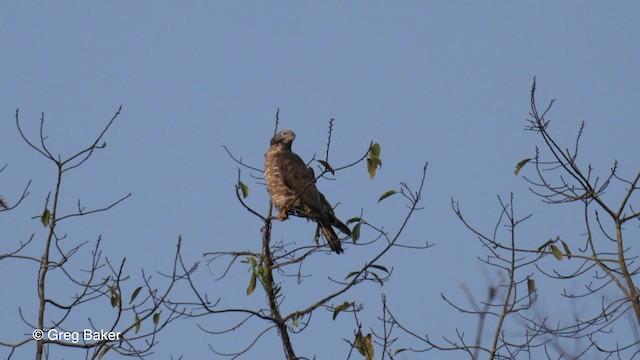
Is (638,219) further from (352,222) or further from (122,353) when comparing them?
(122,353)

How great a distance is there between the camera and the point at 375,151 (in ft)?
21.0

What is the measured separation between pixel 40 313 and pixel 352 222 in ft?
7.13

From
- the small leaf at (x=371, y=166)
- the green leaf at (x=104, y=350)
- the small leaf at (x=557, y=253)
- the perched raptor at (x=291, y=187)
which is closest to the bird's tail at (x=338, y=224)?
the perched raptor at (x=291, y=187)

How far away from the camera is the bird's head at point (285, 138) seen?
10867 millimetres

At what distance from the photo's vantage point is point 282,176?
10.1 meters

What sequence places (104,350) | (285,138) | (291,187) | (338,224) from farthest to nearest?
(285,138), (291,187), (338,224), (104,350)

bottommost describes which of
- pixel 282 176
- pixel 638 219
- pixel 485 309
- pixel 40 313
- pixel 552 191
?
pixel 485 309

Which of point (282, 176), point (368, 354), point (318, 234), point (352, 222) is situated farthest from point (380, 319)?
point (282, 176)

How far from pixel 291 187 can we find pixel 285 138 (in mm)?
1082

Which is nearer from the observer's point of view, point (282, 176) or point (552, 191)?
point (552, 191)

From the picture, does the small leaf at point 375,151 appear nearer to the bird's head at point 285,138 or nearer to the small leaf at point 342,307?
the small leaf at point 342,307

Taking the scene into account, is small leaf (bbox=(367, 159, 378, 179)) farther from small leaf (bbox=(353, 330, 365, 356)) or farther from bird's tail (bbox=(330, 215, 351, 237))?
bird's tail (bbox=(330, 215, 351, 237))

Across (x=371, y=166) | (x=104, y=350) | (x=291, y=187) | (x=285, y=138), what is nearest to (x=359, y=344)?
(x=371, y=166)

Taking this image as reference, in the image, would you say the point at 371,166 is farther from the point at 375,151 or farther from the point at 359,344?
the point at 359,344
